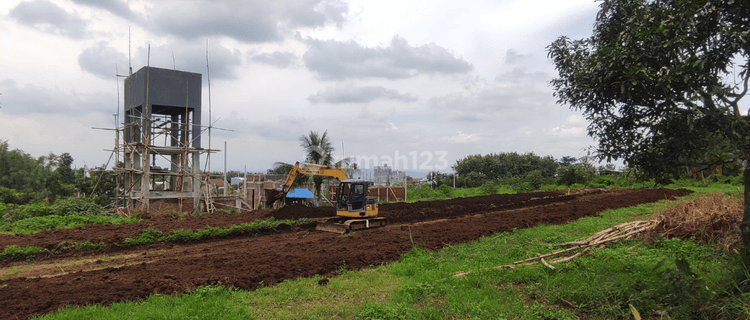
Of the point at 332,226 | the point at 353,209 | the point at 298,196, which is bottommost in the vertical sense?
the point at 332,226

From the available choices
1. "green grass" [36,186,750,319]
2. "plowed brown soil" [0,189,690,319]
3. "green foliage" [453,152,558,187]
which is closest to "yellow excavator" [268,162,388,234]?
"plowed brown soil" [0,189,690,319]

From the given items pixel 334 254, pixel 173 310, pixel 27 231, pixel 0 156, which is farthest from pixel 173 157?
pixel 0 156

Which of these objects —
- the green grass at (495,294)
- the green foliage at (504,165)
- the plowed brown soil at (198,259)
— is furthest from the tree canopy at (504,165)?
the green grass at (495,294)

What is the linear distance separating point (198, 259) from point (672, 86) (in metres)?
10.7

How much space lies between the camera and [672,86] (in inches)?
240

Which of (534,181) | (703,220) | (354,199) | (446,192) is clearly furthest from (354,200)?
(534,181)

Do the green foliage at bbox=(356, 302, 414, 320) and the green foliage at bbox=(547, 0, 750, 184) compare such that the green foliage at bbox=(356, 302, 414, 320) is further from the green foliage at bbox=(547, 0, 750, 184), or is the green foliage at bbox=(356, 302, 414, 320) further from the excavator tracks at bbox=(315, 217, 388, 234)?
the excavator tracks at bbox=(315, 217, 388, 234)

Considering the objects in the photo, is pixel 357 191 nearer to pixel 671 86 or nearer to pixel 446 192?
pixel 671 86

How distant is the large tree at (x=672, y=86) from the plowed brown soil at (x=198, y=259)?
243 inches

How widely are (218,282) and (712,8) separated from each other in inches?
357

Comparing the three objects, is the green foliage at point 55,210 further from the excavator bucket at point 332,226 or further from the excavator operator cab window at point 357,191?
the excavator operator cab window at point 357,191

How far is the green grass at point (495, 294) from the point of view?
619cm

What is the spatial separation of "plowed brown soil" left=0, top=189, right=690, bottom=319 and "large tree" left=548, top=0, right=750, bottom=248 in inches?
243

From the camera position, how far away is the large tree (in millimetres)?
5602
